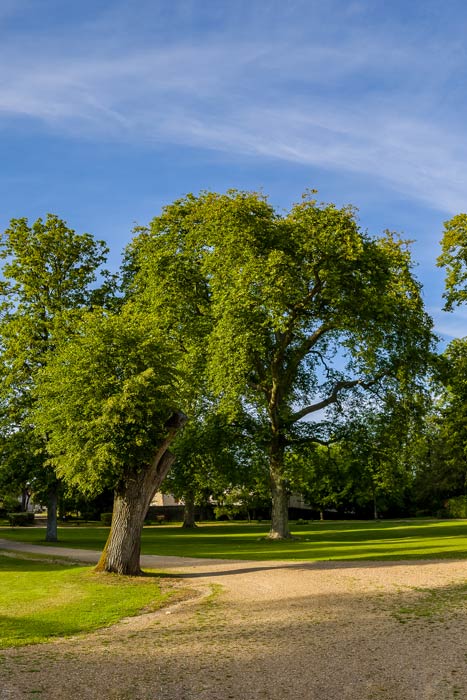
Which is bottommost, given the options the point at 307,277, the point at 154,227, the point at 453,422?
the point at 453,422

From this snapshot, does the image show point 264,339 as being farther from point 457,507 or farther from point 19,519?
point 457,507

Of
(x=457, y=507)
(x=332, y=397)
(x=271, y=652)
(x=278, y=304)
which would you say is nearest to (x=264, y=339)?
(x=278, y=304)

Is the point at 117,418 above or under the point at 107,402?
under

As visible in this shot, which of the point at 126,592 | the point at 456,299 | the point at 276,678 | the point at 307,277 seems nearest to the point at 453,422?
the point at 456,299

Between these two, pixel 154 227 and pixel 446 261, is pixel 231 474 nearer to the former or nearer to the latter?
pixel 154 227

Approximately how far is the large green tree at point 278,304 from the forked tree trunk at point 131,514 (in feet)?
31.8

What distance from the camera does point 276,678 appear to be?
27.5 ft

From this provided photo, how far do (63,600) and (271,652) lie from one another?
684cm

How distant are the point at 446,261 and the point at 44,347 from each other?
834 inches

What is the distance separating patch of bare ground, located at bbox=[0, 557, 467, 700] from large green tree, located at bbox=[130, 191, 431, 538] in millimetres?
16273

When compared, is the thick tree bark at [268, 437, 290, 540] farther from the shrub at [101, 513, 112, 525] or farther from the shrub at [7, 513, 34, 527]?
the shrub at [101, 513, 112, 525]

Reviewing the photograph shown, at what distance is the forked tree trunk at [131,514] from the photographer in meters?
19.8

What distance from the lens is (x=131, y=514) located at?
66.4 ft

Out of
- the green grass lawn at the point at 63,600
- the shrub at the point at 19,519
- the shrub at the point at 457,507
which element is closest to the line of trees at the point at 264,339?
the green grass lawn at the point at 63,600
